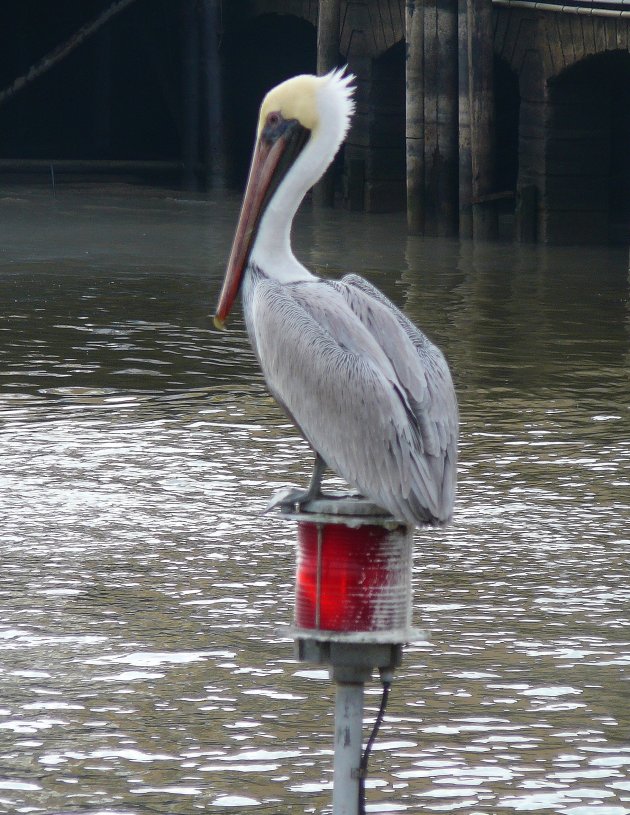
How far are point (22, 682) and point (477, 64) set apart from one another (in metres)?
10.9

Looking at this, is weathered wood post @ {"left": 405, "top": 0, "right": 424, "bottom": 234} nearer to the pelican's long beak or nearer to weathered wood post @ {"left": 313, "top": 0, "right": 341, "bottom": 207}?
weathered wood post @ {"left": 313, "top": 0, "right": 341, "bottom": 207}

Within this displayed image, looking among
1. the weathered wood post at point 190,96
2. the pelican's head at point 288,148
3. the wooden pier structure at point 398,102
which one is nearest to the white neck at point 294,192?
the pelican's head at point 288,148

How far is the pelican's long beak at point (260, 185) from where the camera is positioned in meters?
3.71

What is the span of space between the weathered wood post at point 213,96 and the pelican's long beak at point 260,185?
16.4m

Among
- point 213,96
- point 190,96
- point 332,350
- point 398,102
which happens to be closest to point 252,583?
point 332,350

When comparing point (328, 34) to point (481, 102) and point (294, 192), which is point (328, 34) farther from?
point (294, 192)

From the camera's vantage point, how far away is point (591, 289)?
12133 mm

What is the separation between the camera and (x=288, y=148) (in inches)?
146

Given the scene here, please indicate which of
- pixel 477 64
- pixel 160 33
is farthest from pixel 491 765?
pixel 160 33

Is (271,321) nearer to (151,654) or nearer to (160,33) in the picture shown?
(151,654)

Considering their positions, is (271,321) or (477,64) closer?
(271,321)

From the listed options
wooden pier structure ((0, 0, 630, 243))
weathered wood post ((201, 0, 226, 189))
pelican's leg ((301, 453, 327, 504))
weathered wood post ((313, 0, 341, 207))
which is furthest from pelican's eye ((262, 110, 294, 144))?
weathered wood post ((201, 0, 226, 189))

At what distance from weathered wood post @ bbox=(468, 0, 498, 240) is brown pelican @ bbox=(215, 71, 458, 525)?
10.9 meters

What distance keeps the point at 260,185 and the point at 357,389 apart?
724mm
